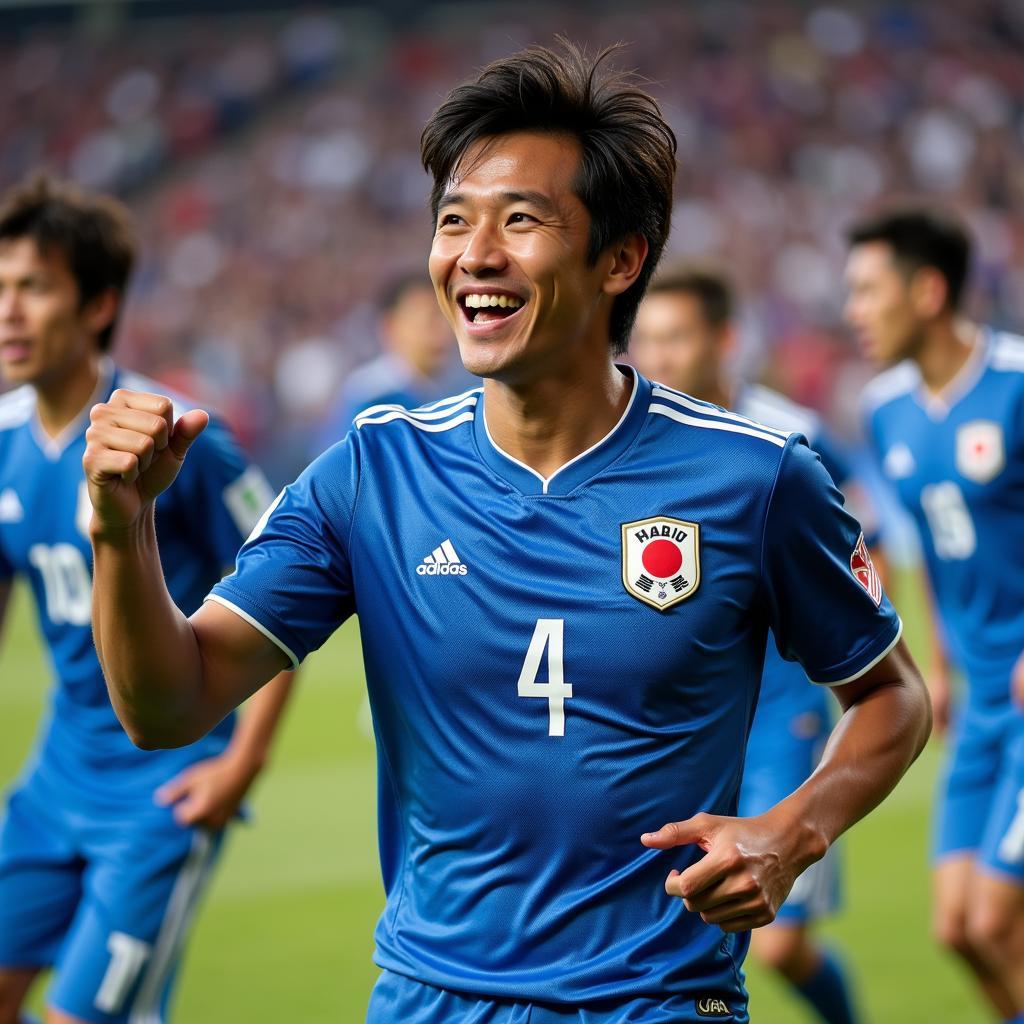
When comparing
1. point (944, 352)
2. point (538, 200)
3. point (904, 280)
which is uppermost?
point (904, 280)

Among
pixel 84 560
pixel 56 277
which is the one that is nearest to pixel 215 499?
pixel 84 560

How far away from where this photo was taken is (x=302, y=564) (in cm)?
273

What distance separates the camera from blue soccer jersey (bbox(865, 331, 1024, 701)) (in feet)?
18.5

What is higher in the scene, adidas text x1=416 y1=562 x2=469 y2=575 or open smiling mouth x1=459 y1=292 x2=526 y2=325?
open smiling mouth x1=459 y1=292 x2=526 y2=325

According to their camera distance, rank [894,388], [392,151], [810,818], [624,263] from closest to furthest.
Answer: [810,818] → [624,263] → [894,388] → [392,151]

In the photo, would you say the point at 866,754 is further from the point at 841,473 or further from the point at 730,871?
the point at 841,473

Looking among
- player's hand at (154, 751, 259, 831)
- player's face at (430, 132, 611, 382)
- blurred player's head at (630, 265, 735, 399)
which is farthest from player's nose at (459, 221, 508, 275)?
blurred player's head at (630, 265, 735, 399)

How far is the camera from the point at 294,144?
26.8 metres

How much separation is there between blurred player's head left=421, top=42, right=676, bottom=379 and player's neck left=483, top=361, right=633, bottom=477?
68 mm

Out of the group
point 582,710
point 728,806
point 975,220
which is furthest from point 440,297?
point 975,220

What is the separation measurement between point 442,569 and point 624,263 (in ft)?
2.06

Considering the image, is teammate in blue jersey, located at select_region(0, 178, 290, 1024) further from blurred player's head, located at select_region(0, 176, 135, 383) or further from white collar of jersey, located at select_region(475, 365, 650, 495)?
white collar of jersey, located at select_region(475, 365, 650, 495)

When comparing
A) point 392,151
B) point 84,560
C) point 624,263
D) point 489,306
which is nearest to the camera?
point 489,306

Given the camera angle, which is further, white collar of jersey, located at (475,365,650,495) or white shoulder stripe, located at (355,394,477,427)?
white shoulder stripe, located at (355,394,477,427)
